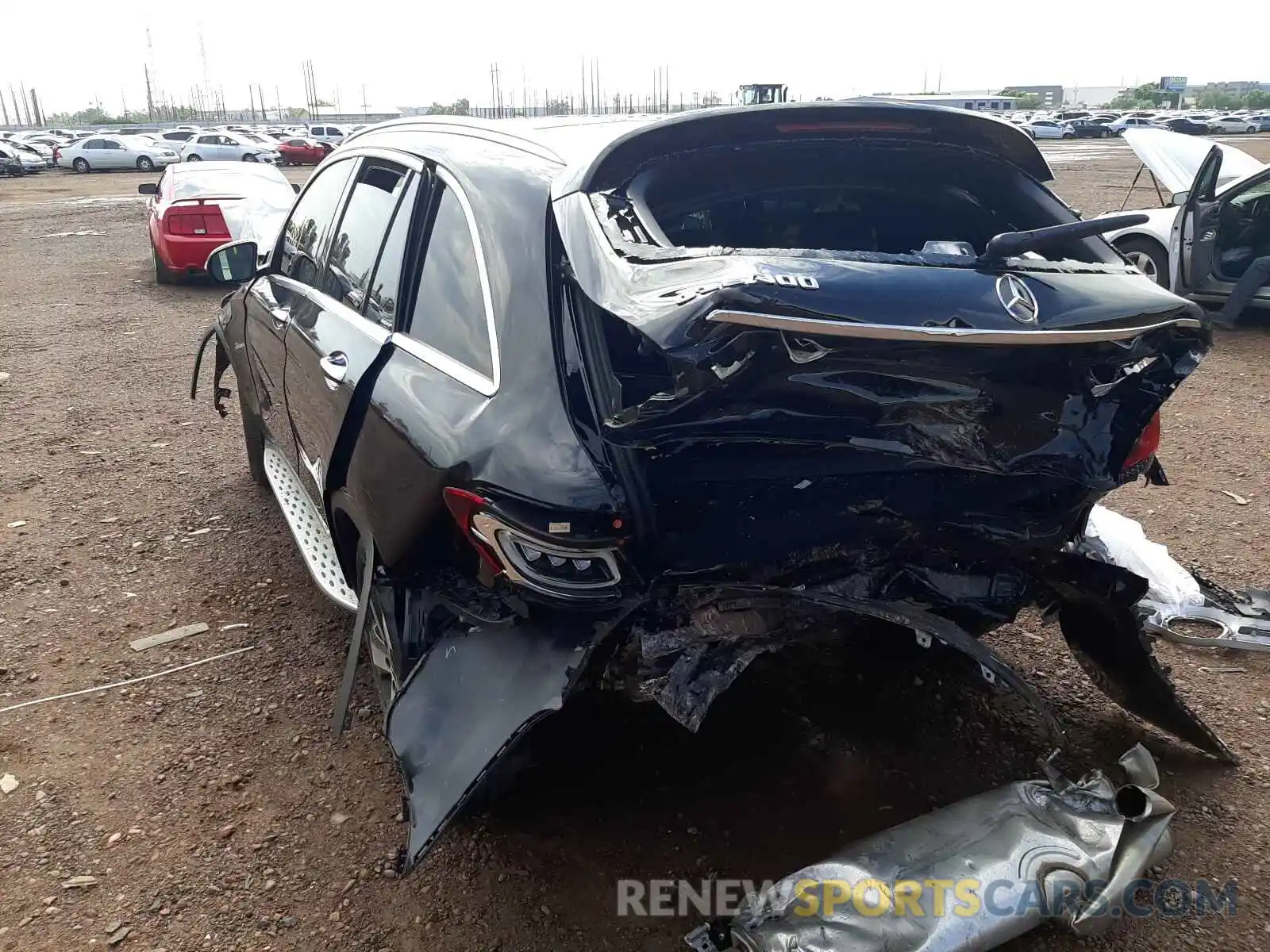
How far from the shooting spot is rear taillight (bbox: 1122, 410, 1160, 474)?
2475mm

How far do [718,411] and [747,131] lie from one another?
2.69ft

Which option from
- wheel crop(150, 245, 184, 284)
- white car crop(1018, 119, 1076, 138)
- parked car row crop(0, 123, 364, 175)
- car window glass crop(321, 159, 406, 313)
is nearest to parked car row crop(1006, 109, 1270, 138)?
white car crop(1018, 119, 1076, 138)

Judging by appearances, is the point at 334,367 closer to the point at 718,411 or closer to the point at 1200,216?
the point at 718,411

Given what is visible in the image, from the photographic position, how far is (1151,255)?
8.73m

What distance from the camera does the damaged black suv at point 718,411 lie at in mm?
1931

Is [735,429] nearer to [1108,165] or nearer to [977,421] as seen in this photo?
[977,421]

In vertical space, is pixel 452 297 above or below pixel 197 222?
above

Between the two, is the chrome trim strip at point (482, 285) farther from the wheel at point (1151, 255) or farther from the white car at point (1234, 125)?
the white car at point (1234, 125)

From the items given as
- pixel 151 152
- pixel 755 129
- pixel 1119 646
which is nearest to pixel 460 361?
pixel 755 129

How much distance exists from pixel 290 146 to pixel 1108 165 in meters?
29.1

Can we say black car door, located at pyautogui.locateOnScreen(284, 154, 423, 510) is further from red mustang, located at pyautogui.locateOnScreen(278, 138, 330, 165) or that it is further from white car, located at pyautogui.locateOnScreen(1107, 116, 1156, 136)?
white car, located at pyautogui.locateOnScreen(1107, 116, 1156, 136)

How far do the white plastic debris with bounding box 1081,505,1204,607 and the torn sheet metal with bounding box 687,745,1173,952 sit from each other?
154cm

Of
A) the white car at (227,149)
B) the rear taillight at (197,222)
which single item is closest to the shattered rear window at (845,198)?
the rear taillight at (197,222)

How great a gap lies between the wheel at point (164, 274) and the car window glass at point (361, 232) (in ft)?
28.2
